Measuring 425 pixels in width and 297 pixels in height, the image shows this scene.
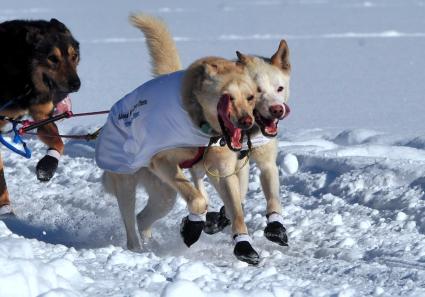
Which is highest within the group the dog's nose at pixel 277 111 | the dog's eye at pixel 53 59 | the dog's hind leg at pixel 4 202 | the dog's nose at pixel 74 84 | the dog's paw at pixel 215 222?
the dog's nose at pixel 277 111

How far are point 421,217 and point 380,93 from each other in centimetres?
518

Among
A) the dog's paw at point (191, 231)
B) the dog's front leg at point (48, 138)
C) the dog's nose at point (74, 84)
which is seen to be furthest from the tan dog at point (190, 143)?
the dog's nose at point (74, 84)

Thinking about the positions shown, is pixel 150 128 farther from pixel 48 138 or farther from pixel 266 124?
pixel 48 138

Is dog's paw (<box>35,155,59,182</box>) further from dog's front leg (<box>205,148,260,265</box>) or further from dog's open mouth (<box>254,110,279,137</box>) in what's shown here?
dog's open mouth (<box>254,110,279,137</box>)

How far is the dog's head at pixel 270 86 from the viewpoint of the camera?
4.29m

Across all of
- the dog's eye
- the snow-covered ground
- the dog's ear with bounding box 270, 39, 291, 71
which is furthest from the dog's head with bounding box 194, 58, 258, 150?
the dog's eye

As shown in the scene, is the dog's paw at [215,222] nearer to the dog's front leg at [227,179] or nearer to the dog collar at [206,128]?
the dog's front leg at [227,179]

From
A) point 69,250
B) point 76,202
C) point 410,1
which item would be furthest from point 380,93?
point 410,1

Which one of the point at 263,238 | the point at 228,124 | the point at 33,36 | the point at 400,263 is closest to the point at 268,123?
the point at 228,124

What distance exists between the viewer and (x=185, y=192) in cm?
442

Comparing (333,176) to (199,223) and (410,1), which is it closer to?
(199,223)

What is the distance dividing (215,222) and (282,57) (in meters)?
0.98

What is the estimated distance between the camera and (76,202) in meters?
5.77

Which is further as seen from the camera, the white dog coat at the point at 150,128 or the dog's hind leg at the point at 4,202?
the dog's hind leg at the point at 4,202
